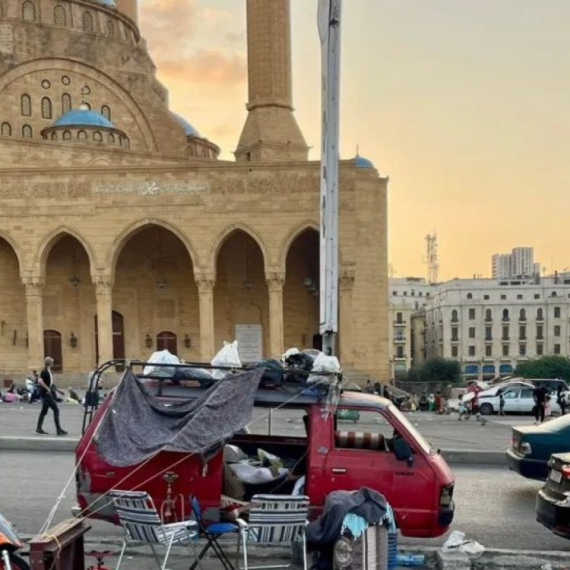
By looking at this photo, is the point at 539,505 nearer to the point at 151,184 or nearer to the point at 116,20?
the point at 151,184

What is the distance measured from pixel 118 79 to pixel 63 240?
53.4 ft

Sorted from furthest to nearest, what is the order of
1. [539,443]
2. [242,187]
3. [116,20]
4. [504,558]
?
[116,20], [242,187], [539,443], [504,558]

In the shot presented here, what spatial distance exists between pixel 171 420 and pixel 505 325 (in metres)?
95.3

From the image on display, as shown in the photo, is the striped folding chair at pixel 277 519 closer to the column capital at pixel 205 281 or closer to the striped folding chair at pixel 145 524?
the striped folding chair at pixel 145 524

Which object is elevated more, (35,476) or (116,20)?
(116,20)

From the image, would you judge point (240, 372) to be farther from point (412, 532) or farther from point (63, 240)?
point (63, 240)

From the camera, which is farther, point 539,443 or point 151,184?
point 151,184

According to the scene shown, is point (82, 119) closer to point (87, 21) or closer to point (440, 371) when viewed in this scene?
point (87, 21)

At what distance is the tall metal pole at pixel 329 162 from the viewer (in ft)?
38.1

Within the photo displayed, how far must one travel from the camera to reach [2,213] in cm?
3294

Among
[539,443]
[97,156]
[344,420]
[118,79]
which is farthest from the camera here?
[118,79]

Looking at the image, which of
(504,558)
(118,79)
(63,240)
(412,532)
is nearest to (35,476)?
(412,532)

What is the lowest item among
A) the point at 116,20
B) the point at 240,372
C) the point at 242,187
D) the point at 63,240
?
the point at 240,372

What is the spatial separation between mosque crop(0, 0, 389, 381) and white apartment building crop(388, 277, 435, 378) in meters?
64.0
